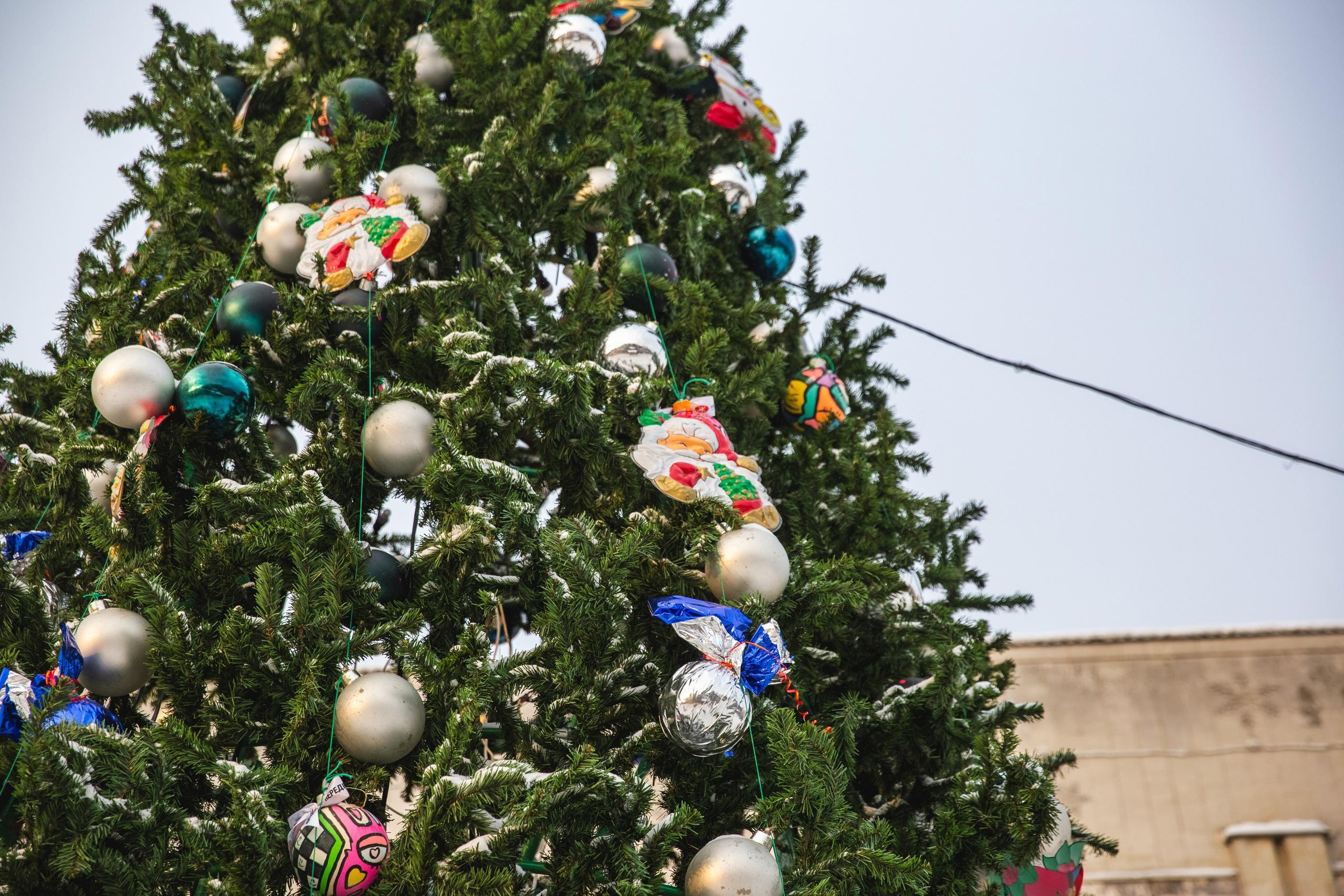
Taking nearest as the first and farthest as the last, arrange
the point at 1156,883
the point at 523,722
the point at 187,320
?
the point at 523,722 < the point at 187,320 < the point at 1156,883

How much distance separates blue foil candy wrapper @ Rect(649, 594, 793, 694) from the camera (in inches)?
74.0

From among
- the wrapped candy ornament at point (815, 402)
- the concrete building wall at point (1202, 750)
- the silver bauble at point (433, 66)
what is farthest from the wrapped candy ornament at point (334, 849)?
the concrete building wall at point (1202, 750)

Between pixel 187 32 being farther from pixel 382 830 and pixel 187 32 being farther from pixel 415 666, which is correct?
pixel 382 830

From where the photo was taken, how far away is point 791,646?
7.32 ft

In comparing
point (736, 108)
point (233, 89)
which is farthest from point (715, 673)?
point (233, 89)

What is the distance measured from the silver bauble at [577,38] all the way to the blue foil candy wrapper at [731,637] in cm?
188

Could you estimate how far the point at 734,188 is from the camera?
10.7 feet

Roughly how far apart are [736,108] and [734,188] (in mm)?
411

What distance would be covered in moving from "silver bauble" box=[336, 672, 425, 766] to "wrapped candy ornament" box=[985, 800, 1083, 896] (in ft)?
3.97

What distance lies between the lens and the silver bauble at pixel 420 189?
2631 mm

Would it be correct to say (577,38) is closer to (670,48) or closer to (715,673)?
(670,48)

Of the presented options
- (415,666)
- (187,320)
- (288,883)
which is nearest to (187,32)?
(187,320)

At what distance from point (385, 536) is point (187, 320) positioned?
0.89 meters

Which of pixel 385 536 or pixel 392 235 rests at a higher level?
pixel 392 235
